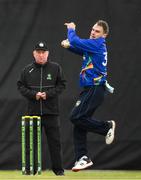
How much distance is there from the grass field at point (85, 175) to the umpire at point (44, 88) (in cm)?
41

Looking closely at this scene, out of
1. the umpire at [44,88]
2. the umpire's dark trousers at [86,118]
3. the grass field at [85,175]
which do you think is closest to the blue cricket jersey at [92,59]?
the umpire's dark trousers at [86,118]

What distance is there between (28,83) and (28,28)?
7.91 ft

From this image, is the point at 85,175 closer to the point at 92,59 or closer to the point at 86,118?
the point at 86,118

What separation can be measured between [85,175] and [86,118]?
1901 millimetres

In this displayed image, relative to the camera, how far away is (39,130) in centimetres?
1146

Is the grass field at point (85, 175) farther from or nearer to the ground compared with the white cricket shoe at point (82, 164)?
nearer to the ground

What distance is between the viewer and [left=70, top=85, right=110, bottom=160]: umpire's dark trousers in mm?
11195

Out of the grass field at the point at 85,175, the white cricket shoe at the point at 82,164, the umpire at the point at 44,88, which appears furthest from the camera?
the grass field at the point at 85,175

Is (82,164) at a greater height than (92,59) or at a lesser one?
lesser

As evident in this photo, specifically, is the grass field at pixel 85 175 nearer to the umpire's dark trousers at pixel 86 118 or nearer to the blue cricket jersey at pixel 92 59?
the umpire's dark trousers at pixel 86 118

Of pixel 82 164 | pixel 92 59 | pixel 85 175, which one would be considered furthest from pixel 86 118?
pixel 85 175

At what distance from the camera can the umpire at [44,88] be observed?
1165 centimetres

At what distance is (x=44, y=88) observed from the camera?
11711 millimetres

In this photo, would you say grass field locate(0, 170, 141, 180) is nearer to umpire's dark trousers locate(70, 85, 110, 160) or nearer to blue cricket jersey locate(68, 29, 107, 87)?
umpire's dark trousers locate(70, 85, 110, 160)
